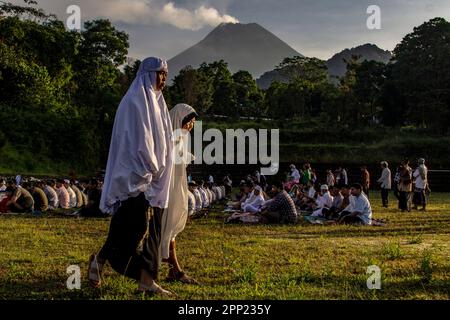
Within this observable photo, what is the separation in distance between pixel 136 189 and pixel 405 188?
12.0m

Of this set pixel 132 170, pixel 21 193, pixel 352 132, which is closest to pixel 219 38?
pixel 352 132

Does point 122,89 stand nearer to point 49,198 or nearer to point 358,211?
point 49,198

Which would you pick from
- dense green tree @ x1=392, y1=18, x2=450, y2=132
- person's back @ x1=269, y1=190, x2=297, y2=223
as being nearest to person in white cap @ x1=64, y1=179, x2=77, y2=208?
person's back @ x1=269, y1=190, x2=297, y2=223

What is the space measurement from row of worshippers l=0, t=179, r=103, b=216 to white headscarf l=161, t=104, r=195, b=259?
7.35 m

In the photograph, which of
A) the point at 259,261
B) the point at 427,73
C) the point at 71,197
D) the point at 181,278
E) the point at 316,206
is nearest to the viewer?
the point at 181,278

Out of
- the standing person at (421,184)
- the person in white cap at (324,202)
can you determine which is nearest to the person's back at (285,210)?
the person in white cap at (324,202)

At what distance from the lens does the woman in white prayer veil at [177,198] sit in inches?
183

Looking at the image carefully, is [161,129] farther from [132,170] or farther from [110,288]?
[110,288]

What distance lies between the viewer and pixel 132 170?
13.4ft

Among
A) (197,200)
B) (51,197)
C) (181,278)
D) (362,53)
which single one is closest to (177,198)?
(181,278)

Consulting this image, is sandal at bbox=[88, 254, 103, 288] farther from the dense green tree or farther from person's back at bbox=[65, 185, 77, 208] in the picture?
the dense green tree

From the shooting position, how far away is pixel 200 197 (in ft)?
46.5

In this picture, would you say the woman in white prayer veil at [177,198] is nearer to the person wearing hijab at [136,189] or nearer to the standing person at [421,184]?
the person wearing hijab at [136,189]
